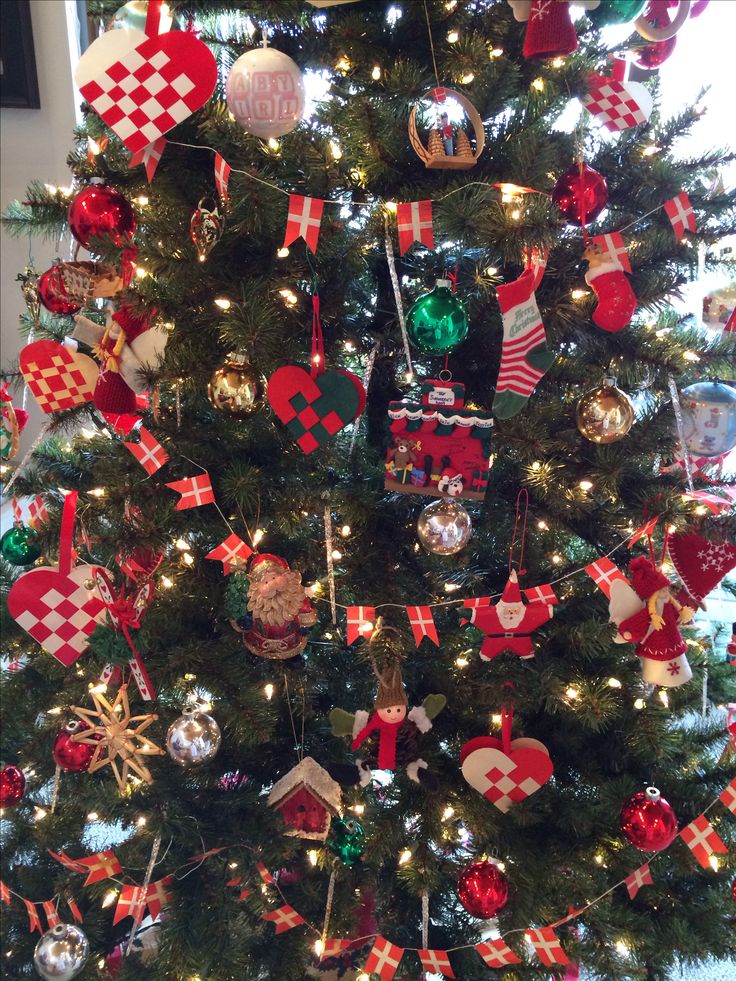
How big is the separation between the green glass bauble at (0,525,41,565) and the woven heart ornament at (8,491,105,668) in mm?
88

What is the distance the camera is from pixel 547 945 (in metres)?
1.13

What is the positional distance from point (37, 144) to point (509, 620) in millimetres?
1944

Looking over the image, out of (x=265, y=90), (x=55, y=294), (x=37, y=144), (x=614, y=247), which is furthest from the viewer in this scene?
(x=37, y=144)

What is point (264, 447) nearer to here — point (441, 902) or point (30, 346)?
point (30, 346)

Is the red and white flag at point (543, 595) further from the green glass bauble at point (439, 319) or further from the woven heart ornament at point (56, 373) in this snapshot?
the woven heart ornament at point (56, 373)

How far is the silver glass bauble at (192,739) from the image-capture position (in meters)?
1.13

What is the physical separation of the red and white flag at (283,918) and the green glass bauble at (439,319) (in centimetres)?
97

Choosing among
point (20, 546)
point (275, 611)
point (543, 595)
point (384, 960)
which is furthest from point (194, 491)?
point (384, 960)

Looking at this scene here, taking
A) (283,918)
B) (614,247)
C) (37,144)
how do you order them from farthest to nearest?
(37,144), (283,918), (614,247)

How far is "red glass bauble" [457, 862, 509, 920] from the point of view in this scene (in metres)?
1.11

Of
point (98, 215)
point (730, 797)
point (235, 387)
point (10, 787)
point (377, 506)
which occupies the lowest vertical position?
point (10, 787)

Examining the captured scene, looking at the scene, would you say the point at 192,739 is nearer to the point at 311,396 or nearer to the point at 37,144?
the point at 311,396

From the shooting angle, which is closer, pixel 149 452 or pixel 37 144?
pixel 149 452

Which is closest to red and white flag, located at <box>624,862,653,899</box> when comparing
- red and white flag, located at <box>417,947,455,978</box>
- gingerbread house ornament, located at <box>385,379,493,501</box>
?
red and white flag, located at <box>417,947,455,978</box>
